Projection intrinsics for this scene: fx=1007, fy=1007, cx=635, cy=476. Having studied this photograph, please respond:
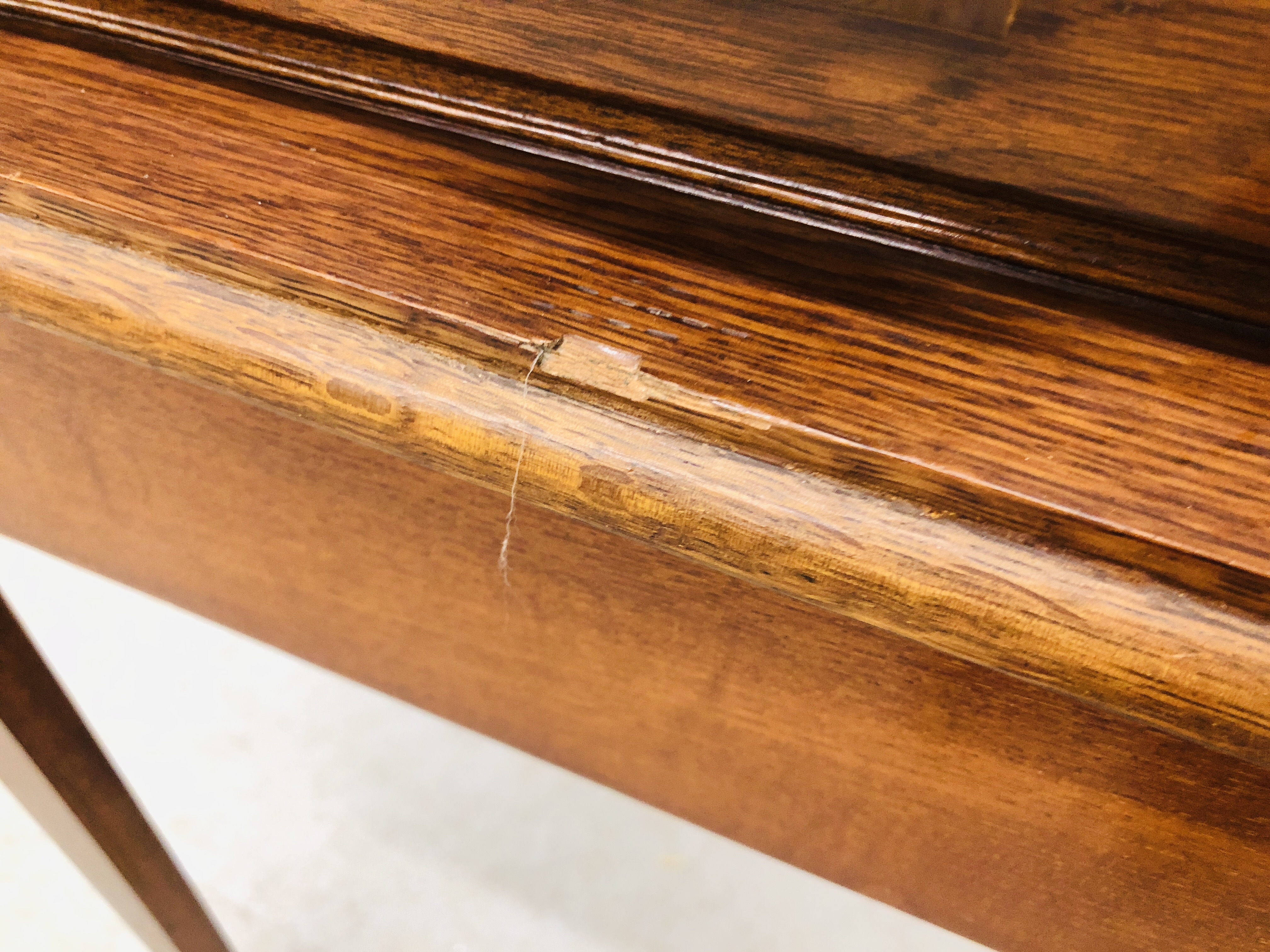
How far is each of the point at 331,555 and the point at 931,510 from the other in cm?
24

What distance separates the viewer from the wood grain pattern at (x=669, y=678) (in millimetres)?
292

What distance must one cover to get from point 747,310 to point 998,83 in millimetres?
84

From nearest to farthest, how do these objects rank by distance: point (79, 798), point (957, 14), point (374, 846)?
1. point (957, 14)
2. point (79, 798)
3. point (374, 846)

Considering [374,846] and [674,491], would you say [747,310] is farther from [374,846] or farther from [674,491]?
[374,846]

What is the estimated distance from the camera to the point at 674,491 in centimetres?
26

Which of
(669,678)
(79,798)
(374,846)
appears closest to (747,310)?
(669,678)

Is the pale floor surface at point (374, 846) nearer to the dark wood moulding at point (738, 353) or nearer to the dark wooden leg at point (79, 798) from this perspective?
the dark wooden leg at point (79, 798)

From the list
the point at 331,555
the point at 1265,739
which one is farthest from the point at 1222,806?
the point at 331,555

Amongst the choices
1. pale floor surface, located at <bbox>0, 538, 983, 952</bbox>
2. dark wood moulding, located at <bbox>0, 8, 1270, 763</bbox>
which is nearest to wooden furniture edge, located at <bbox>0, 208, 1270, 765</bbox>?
dark wood moulding, located at <bbox>0, 8, 1270, 763</bbox>

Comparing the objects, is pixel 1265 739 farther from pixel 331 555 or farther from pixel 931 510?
pixel 331 555

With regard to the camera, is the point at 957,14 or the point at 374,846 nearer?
the point at 957,14

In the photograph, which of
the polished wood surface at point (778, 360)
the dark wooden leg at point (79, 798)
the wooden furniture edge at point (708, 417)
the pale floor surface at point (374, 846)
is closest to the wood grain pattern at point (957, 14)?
the polished wood surface at point (778, 360)

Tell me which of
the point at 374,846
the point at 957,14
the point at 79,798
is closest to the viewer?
the point at 957,14

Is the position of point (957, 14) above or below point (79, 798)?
above
